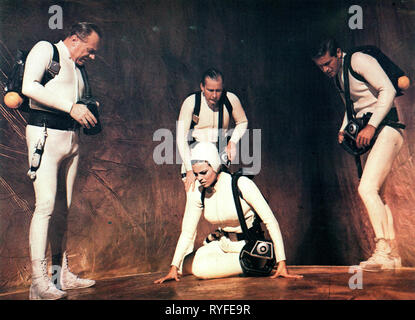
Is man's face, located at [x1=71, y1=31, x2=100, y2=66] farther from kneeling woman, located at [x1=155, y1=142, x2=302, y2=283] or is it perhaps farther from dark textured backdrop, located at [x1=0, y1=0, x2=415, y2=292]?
kneeling woman, located at [x1=155, y1=142, x2=302, y2=283]

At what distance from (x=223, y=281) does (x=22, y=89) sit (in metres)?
2.33

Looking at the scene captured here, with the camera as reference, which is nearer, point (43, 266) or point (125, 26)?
point (43, 266)

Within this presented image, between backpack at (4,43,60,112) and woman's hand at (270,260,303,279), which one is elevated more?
backpack at (4,43,60,112)

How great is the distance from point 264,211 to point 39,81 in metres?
2.17

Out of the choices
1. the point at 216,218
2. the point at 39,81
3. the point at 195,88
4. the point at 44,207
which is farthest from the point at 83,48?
the point at 216,218

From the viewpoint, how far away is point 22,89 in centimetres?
484

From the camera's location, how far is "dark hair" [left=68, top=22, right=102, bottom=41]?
16.9 ft

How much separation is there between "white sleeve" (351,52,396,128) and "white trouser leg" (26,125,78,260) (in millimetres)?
2653

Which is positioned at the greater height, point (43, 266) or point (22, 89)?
point (22, 89)

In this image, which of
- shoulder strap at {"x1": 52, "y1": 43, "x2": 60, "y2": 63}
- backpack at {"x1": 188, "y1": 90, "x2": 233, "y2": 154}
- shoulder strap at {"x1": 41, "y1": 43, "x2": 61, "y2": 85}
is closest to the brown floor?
backpack at {"x1": 188, "y1": 90, "x2": 233, "y2": 154}

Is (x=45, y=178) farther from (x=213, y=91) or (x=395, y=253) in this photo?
(x=395, y=253)

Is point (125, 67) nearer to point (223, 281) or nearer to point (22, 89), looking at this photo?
point (22, 89)
